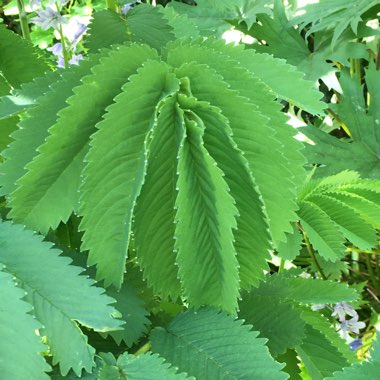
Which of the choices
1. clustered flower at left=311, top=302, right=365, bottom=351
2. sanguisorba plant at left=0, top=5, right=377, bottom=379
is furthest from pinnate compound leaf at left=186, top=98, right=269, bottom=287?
clustered flower at left=311, top=302, right=365, bottom=351

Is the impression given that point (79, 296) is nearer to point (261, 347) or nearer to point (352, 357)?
point (261, 347)

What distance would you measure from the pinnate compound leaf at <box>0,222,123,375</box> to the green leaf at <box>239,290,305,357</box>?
195mm

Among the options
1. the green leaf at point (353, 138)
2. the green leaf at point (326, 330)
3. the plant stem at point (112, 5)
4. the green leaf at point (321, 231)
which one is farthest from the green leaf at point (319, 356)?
the green leaf at point (353, 138)

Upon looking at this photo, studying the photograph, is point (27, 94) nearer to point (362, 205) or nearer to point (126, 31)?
point (126, 31)

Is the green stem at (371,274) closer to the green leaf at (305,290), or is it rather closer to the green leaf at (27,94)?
the green leaf at (305,290)

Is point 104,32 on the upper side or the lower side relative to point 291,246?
upper

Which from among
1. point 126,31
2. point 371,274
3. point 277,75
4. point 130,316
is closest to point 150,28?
point 126,31

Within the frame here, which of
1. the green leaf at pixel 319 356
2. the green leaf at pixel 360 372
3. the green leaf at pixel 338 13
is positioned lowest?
the green leaf at pixel 319 356

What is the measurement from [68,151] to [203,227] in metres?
0.11

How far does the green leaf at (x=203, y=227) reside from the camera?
479mm

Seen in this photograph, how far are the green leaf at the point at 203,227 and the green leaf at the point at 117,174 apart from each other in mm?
35

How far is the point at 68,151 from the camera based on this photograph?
50 cm

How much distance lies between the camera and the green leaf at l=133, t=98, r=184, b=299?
0.49m

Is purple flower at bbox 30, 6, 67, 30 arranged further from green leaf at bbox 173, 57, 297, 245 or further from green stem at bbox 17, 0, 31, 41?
green leaf at bbox 173, 57, 297, 245
